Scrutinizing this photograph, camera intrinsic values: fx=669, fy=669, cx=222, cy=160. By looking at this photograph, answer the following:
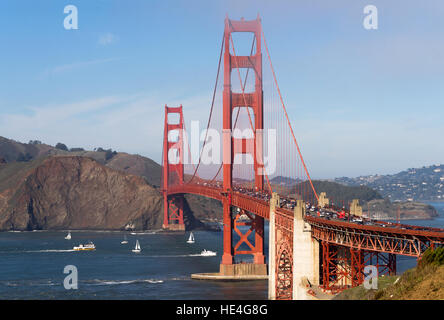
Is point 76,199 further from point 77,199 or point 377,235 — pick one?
point 377,235

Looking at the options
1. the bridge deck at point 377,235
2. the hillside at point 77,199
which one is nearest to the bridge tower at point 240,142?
the bridge deck at point 377,235

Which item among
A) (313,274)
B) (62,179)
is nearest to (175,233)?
(62,179)

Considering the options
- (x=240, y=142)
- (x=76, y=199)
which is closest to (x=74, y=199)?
(x=76, y=199)

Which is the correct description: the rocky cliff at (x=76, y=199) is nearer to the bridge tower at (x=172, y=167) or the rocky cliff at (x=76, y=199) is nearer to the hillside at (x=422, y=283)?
the bridge tower at (x=172, y=167)

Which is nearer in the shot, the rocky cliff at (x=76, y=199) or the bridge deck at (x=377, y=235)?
the bridge deck at (x=377, y=235)

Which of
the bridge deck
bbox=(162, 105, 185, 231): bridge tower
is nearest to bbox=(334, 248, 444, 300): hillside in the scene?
the bridge deck
